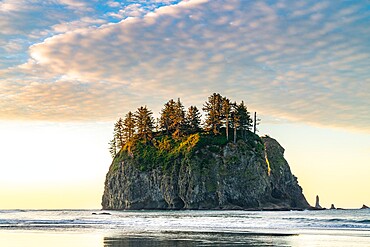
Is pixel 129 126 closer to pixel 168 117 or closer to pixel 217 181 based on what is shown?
pixel 168 117

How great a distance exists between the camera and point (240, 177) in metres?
112

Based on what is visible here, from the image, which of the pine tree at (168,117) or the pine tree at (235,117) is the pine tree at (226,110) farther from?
the pine tree at (168,117)

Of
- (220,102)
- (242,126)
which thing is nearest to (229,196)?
(242,126)

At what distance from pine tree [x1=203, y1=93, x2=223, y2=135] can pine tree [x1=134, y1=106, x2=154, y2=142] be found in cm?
1691

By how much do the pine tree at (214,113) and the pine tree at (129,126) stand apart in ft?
79.3

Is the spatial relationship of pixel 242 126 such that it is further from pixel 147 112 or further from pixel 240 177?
pixel 147 112

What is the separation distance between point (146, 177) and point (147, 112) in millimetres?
26244

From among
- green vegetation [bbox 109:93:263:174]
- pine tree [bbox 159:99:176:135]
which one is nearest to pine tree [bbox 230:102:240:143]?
green vegetation [bbox 109:93:263:174]

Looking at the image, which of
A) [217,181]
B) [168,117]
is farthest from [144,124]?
[217,181]

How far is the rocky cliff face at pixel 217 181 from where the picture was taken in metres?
110

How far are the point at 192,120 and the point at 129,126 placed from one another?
21362 mm

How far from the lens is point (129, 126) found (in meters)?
145

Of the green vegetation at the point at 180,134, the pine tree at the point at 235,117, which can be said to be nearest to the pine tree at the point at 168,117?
the green vegetation at the point at 180,134

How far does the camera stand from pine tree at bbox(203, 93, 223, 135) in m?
128
